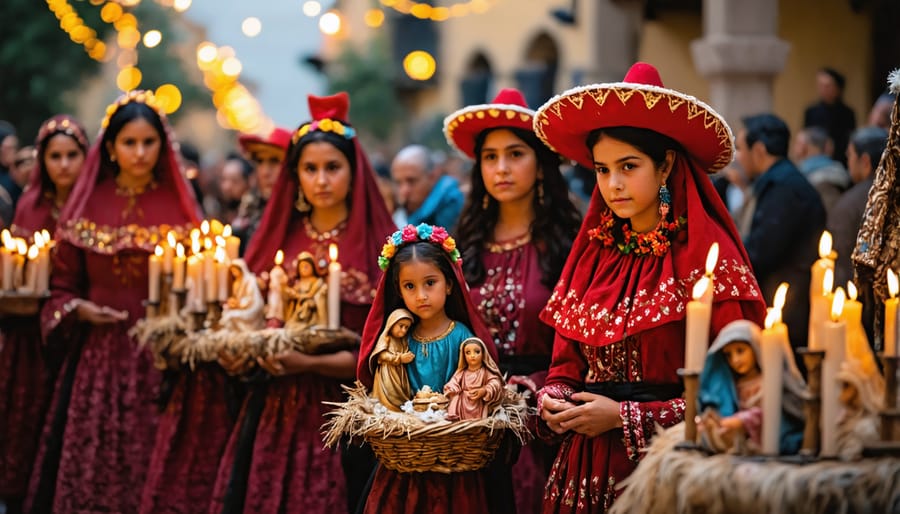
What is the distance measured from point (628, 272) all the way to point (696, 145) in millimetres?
518

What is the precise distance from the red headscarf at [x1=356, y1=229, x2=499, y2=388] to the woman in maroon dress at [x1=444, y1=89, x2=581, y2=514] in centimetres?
47

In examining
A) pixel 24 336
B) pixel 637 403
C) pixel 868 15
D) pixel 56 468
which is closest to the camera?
pixel 637 403

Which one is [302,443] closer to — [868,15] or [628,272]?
[628,272]

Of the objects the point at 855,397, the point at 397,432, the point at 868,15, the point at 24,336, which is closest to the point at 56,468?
the point at 24,336

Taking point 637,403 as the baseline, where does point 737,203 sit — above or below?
above

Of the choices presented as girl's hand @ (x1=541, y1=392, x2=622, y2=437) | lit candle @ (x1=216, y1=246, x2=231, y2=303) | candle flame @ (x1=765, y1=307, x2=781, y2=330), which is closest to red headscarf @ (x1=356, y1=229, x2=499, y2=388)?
girl's hand @ (x1=541, y1=392, x2=622, y2=437)

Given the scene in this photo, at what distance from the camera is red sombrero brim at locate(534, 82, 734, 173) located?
15.6ft

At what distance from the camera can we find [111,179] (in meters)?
7.97

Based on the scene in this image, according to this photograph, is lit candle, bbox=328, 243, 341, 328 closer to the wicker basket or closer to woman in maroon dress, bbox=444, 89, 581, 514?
woman in maroon dress, bbox=444, 89, 581, 514

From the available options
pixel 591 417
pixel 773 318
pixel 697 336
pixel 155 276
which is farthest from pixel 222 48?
pixel 773 318

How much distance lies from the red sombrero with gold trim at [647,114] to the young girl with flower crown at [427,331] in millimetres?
747

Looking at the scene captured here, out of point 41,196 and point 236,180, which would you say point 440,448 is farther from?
point 236,180

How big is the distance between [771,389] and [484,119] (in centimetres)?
288

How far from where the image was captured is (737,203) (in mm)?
11117
